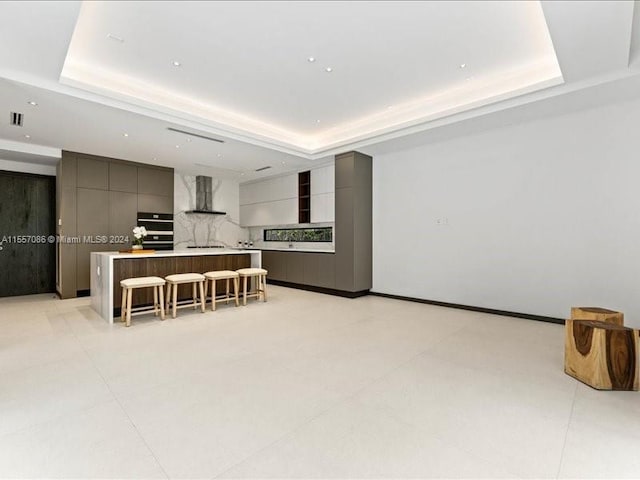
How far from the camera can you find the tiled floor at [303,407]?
163 centimetres

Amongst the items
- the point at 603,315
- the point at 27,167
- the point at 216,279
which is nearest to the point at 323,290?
the point at 216,279

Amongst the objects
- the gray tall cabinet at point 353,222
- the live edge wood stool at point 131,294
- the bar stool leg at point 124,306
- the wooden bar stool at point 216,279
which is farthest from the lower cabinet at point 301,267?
the bar stool leg at point 124,306

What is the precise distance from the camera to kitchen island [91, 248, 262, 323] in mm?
4480

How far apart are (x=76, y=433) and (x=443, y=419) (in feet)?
7.38

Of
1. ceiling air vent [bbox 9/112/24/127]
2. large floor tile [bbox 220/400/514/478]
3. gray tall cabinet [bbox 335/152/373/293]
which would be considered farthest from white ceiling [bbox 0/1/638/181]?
large floor tile [bbox 220/400/514/478]

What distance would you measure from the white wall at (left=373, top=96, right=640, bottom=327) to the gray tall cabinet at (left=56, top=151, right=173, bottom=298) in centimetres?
538

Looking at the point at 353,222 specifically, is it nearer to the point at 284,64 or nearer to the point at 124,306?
the point at 284,64

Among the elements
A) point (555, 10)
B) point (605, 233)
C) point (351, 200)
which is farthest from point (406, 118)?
point (605, 233)

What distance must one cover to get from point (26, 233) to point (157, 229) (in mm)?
2445

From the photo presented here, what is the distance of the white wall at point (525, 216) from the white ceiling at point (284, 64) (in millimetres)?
883

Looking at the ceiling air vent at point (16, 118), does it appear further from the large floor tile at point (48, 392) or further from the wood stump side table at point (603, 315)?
the wood stump side table at point (603, 315)

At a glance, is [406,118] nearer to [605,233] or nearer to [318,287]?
[605,233]

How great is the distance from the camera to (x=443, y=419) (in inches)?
80.0

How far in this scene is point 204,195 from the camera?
851cm
